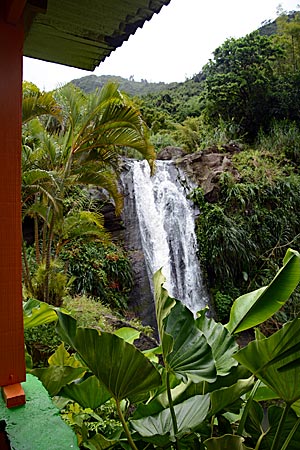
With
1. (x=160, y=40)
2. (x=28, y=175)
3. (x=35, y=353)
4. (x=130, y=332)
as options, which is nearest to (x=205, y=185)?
(x=28, y=175)

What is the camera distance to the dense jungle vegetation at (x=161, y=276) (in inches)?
56.8

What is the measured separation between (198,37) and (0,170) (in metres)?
49.5

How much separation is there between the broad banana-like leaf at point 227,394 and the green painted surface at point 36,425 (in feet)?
1.82

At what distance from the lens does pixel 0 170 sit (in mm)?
1480

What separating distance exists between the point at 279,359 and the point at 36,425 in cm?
85

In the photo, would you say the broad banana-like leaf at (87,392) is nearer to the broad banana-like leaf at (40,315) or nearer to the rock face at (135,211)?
the broad banana-like leaf at (40,315)

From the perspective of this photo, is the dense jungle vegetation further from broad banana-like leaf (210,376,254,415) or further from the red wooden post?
the red wooden post

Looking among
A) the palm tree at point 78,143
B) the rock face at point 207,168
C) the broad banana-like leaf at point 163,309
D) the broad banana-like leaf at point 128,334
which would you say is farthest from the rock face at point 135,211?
the broad banana-like leaf at point 163,309

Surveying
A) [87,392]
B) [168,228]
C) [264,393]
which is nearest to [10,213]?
Result: [87,392]

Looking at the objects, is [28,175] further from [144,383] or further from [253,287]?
[253,287]

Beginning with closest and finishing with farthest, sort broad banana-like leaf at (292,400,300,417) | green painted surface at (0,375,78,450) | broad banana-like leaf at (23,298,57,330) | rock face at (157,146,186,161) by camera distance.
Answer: green painted surface at (0,375,78,450) < broad banana-like leaf at (292,400,300,417) < broad banana-like leaf at (23,298,57,330) < rock face at (157,146,186,161)

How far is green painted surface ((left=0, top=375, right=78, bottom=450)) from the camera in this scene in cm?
128

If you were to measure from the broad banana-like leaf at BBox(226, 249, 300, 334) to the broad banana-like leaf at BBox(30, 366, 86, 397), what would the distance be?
2.35 ft

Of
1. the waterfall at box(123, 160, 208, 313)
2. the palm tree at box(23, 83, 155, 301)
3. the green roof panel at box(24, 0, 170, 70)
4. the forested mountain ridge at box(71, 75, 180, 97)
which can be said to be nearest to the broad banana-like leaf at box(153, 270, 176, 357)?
the green roof panel at box(24, 0, 170, 70)
